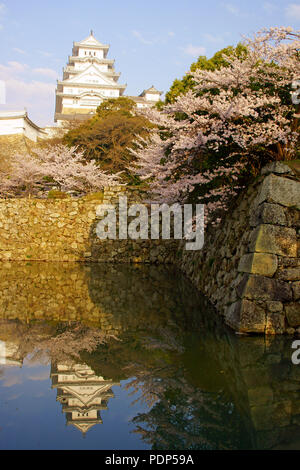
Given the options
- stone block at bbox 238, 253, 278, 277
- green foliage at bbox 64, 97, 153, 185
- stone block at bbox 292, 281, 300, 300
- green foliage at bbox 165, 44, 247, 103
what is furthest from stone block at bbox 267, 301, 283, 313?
green foliage at bbox 64, 97, 153, 185

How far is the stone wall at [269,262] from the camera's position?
5.25 meters

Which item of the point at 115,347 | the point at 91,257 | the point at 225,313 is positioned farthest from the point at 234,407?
the point at 91,257

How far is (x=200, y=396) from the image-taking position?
3430 millimetres

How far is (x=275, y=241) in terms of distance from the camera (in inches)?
214

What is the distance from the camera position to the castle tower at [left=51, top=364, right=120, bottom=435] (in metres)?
3.07

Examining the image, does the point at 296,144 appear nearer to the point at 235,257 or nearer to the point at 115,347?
the point at 235,257

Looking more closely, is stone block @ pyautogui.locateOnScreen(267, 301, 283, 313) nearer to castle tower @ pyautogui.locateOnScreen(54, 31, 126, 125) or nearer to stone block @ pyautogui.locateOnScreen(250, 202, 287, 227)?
stone block @ pyautogui.locateOnScreen(250, 202, 287, 227)

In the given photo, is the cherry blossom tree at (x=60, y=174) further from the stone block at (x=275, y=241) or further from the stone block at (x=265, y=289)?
the stone block at (x=265, y=289)

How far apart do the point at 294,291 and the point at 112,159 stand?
49.7ft

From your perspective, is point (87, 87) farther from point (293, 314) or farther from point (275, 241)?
point (293, 314)

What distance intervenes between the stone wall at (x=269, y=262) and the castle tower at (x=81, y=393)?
2145 mm

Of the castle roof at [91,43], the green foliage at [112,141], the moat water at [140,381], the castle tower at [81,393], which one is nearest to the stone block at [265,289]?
the moat water at [140,381]

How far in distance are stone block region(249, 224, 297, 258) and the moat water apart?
3.50 ft

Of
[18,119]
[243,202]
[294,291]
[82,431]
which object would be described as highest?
[18,119]
